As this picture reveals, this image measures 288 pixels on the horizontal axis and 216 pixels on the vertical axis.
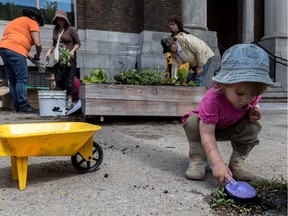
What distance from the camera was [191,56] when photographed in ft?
19.4

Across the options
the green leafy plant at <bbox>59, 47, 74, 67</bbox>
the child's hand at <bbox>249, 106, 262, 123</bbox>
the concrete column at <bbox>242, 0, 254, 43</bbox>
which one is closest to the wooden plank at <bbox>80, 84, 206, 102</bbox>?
the green leafy plant at <bbox>59, 47, 74, 67</bbox>

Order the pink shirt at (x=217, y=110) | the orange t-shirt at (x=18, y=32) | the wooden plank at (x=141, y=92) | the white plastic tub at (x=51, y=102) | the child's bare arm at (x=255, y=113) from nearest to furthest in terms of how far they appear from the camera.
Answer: the pink shirt at (x=217, y=110), the child's bare arm at (x=255, y=113), the wooden plank at (x=141, y=92), the white plastic tub at (x=51, y=102), the orange t-shirt at (x=18, y=32)

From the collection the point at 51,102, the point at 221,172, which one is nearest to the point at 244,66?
the point at 221,172

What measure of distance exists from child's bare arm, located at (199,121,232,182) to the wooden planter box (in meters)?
2.57

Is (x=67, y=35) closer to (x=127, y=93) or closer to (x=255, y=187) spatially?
(x=127, y=93)

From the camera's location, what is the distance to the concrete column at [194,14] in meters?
9.79

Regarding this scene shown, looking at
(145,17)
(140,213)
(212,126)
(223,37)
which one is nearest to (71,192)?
(140,213)

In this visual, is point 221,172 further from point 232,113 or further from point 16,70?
point 16,70

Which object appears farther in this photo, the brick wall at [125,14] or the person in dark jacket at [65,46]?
the brick wall at [125,14]

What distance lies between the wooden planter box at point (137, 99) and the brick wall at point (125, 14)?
526 cm

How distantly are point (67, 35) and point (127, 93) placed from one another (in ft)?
6.88

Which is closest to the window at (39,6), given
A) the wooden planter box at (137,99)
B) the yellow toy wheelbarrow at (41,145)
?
the wooden planter box at (137,99)

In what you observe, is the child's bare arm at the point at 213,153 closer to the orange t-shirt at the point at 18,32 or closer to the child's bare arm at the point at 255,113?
the child's bare arm at the point at 255,113

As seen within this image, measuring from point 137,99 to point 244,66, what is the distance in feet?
9.81
